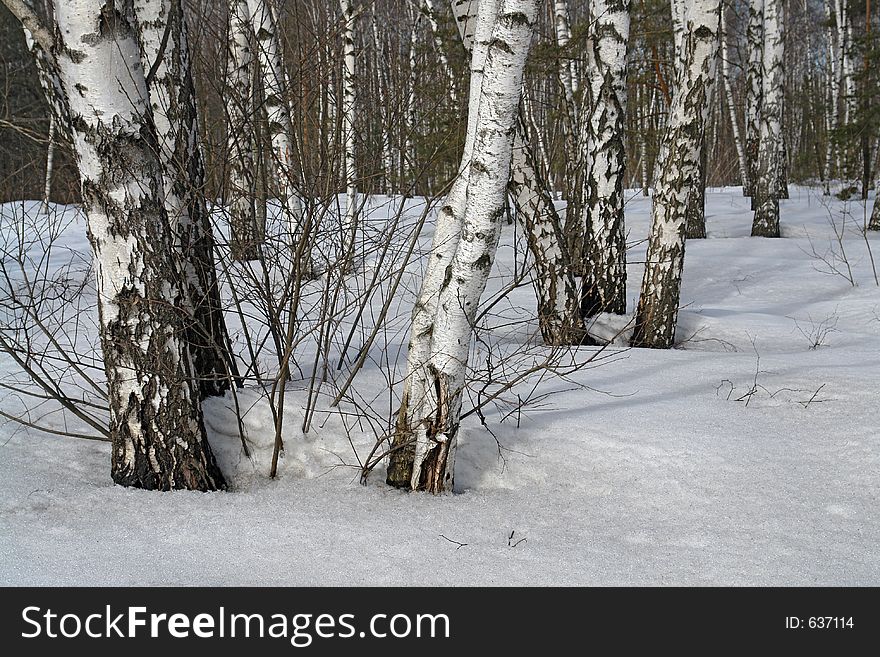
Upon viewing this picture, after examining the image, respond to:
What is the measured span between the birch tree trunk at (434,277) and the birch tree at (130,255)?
0.75m

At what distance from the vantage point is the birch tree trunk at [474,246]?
90.8 inches

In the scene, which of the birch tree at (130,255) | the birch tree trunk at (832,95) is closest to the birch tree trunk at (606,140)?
the birch tree at (130,255)

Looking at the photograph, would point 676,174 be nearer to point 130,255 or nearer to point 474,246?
point 474,246

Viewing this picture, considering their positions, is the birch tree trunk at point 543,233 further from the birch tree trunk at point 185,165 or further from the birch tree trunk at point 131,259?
the birch tree trunk at point 131,259

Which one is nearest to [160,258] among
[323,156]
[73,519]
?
[323,156]

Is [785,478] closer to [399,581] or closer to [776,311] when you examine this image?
[399,581]

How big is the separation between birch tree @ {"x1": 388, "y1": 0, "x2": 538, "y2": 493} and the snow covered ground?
23 cm

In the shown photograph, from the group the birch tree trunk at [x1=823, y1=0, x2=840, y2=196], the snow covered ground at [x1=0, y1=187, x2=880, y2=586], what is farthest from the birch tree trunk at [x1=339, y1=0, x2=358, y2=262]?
the birch tree trunk at [x1=823, y1=0, x2=840, y2=196]

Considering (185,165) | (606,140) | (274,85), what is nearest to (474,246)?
(185,165)

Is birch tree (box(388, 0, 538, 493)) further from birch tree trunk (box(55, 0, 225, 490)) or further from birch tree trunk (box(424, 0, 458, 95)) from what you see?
birch tree trunk (box(424, 0, 458, 95))

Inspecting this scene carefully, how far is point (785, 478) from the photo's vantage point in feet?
8.95

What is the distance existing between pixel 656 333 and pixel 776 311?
7.80 ft

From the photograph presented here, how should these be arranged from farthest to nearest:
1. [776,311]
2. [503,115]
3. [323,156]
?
[776,311], [323,156], [503,115]

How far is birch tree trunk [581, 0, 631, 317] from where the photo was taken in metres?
5.22
